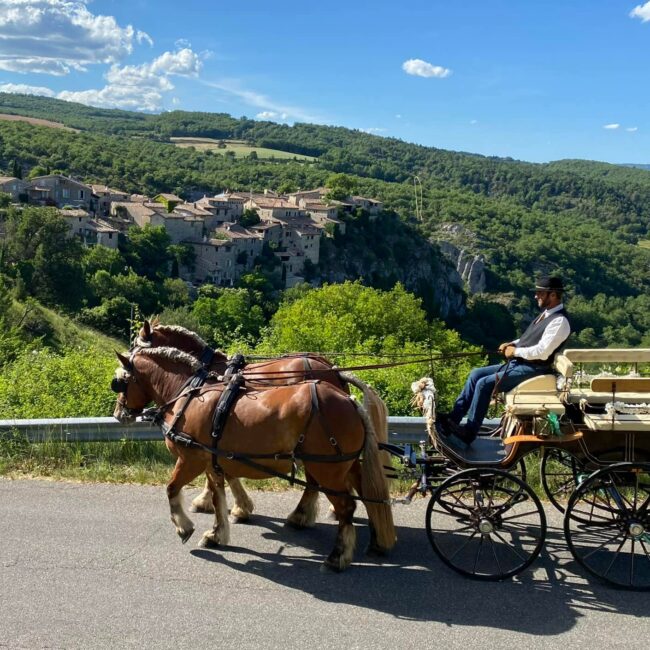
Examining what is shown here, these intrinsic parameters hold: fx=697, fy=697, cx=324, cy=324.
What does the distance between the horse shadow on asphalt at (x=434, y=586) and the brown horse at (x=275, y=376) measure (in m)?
0.39

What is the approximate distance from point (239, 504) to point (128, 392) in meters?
1.54

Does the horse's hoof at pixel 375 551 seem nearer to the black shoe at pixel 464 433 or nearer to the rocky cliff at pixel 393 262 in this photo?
the black shoe at pixel 464 433

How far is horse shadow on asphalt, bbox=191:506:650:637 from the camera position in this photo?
501 cm

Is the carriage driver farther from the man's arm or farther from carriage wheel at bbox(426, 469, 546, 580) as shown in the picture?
carriage wheel at bbox(426, 469, 546, 580)

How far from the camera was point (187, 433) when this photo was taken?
6.21m

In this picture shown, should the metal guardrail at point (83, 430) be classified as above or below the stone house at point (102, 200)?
below

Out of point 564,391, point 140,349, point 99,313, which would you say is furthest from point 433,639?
point 99,313

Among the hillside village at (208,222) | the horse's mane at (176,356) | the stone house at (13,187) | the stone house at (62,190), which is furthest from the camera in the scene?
the stone house at (62,190)

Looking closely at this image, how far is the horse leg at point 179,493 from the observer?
6.08 metres

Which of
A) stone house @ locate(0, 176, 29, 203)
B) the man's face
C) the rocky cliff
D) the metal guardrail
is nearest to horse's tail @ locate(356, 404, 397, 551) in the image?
the man's face

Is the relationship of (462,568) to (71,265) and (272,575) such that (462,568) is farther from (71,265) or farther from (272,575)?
(71,265)

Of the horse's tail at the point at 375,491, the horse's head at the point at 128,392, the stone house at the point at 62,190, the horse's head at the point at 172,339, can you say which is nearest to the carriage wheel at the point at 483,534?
the horse's tail at the point at 375,491

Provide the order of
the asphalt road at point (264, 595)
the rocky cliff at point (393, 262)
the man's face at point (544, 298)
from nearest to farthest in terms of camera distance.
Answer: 1. the asphalt road at point (264, 595)
2. the man's face at point (544, 298)
3. the rocky cliff at point (393, 262)

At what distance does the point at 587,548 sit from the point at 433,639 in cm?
197
